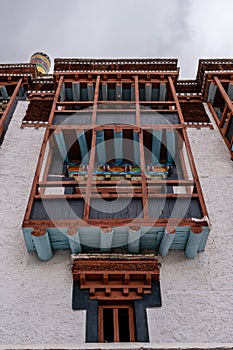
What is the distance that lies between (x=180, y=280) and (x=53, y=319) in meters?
2.76

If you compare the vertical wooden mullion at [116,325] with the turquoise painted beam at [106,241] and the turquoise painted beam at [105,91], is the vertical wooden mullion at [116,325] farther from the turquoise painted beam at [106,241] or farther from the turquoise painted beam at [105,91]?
the turquoise painted beam at [105,91]

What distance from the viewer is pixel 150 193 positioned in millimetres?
8414

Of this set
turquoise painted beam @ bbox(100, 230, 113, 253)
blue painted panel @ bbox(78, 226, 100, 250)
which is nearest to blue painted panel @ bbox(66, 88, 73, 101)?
blue painted panel @ bbox(78, 226, 100, 250)

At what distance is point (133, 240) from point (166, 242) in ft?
2.35

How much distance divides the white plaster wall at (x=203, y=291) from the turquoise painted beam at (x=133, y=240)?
0.71 meters

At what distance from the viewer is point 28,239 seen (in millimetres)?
8047

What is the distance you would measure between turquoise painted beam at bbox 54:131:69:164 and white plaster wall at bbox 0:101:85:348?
146 cm

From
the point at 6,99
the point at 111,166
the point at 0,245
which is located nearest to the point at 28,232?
the point at 0,245

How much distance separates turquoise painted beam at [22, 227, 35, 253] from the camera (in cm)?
778

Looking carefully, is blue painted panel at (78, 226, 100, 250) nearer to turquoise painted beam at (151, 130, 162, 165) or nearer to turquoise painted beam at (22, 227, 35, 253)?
turquoise painted beam at (22, 227, 35, 253)

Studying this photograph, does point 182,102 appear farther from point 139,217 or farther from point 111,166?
point 139,217

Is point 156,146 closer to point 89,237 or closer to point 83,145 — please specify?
point 83,145

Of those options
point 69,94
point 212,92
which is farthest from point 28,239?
point 212,92

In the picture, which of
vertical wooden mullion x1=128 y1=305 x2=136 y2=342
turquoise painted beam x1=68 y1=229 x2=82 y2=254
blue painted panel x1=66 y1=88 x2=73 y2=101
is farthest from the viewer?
blue painted panel x1=66 y1=88 x2=73 y2=101
